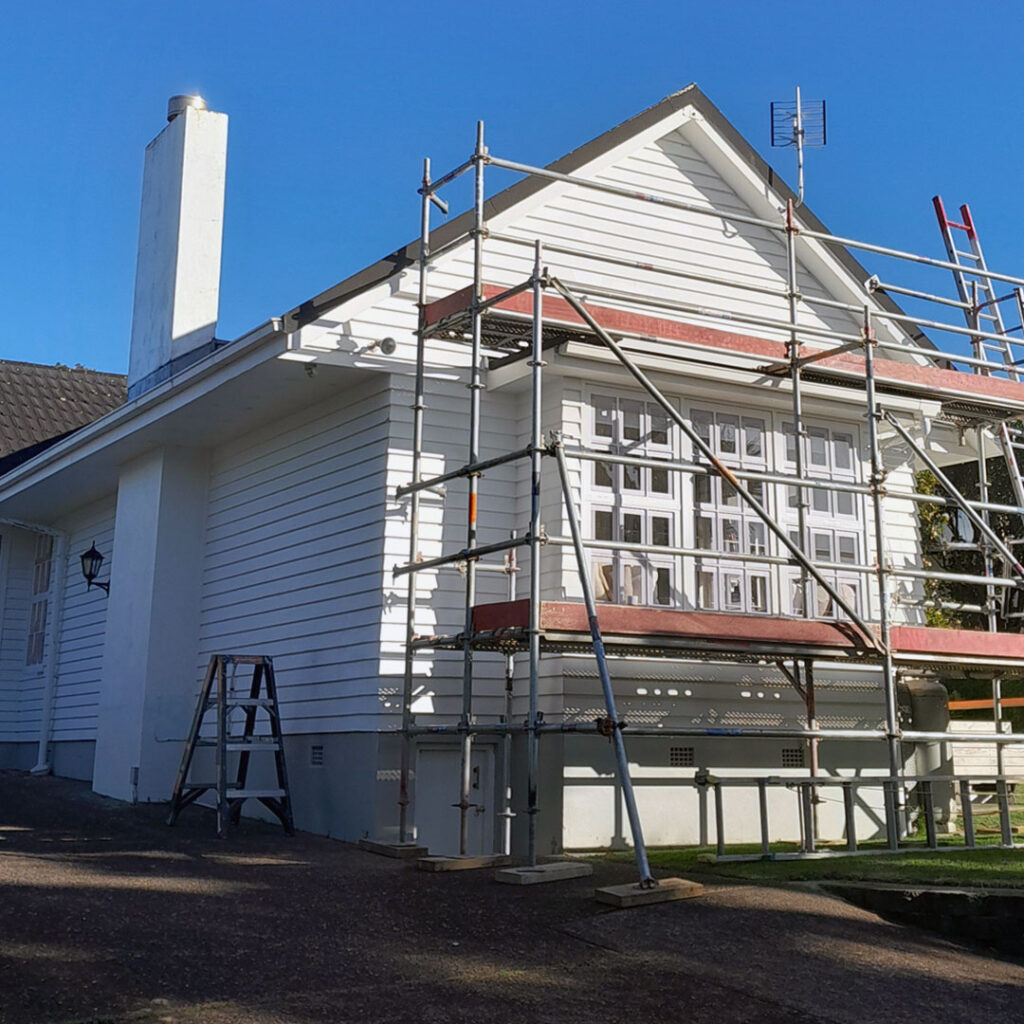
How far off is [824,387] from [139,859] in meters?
6.99

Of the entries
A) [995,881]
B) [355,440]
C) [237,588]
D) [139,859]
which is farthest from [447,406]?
[995,881]

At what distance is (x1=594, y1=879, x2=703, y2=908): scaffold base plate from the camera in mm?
6641

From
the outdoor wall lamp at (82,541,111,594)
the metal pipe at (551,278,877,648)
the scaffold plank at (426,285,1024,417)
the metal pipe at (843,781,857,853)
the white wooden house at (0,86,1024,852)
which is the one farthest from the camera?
the outdoor wall lamp at (82,541,111,594)

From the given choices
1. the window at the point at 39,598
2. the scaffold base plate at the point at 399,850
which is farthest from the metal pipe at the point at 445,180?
the window at the point at 39,598

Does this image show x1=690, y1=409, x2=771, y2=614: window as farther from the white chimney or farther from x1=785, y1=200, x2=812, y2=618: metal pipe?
the white chimney

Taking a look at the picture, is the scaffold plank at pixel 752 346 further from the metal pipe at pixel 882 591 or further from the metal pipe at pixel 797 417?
the metal pipe at pixel 882 591

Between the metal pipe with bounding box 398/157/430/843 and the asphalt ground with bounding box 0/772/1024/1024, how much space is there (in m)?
1.71

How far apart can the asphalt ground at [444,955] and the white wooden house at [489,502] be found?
9.22ft

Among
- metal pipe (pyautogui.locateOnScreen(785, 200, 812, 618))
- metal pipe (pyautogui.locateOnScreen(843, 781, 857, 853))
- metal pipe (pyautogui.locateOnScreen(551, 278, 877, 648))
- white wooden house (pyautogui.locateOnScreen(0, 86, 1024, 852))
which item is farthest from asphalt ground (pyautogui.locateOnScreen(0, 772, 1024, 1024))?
metal pipe (pyautogui.locateOnScreen(785, 200, 812, 618))

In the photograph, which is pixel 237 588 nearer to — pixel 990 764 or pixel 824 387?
pixel 824 387

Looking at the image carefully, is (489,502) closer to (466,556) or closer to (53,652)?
(466,556)

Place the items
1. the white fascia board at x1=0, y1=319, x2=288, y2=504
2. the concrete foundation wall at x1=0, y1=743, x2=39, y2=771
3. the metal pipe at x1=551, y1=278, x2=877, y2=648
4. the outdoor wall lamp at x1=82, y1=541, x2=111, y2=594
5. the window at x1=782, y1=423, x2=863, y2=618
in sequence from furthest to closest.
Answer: the concrete foundation wall at x1=0, y1=743, x2=39, y2=771, the outdoor wall lamp at x1=82, y1=541, x2=111, y2=594, the window at x1=782, y1=423, x2=863, y2=618, the white fascia board at x1=0, y1=319, x2=288, y2=504, the metal pipe at x1=551, y1=278, x2=877, y2=648

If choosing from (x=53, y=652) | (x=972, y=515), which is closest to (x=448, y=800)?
(x=972, y=515)

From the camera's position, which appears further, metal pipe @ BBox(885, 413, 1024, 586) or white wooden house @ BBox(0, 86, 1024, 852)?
white wooden house @ BBox(0, 86, 1024, 852)
